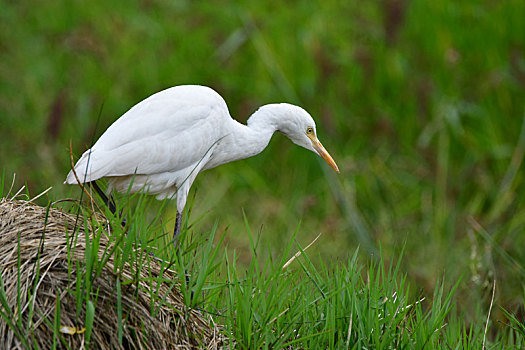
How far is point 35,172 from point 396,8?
318 centimetres

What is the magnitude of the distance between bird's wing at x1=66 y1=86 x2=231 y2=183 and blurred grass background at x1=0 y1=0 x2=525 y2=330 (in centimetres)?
220

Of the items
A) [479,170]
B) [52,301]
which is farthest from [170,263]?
[479,170]

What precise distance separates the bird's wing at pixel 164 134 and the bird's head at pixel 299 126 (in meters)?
0.35

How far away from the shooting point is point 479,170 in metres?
6.47

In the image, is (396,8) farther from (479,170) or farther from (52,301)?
(52,301)

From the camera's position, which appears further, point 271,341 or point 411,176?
point 411,176

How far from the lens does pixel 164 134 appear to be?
11.8 ft

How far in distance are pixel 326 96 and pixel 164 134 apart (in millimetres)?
3590

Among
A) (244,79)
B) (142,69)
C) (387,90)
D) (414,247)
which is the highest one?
(142,69)

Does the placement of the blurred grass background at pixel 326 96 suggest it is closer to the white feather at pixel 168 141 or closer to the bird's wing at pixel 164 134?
the white feather at pixel 168 141

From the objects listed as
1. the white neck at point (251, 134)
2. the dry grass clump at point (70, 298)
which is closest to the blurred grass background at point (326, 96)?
the white neck at point (251, 134)

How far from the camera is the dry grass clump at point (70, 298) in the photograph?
2.22m

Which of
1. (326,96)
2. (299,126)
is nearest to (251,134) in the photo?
(299,126)

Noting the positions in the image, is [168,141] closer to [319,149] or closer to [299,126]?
[299,126]
